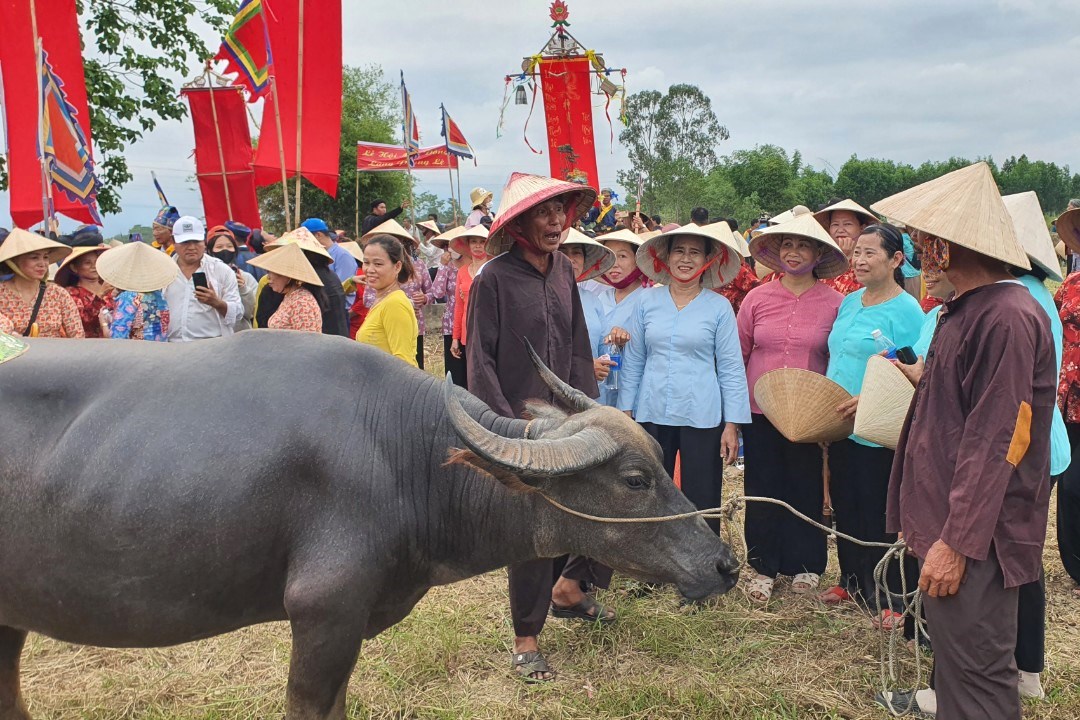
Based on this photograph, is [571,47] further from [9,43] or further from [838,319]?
[838,319]

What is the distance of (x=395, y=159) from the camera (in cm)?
1761

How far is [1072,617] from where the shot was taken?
4289 millimetres

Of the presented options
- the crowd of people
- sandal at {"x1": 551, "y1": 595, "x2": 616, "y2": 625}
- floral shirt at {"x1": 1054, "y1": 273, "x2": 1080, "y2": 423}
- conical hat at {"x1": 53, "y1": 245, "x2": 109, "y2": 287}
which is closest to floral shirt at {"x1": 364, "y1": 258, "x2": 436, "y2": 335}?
the crowd of people

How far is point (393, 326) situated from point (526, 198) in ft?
8.01

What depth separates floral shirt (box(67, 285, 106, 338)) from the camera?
5945mm

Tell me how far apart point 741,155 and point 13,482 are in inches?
2353

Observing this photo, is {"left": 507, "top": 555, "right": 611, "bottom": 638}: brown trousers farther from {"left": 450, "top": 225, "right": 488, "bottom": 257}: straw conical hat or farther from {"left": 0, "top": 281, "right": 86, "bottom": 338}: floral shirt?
{"left": 450, "top": 225, "right": 488, "bottom": 257}: straw conical hat

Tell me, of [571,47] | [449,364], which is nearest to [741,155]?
[571,47]

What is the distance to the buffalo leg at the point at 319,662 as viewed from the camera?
2434 mm

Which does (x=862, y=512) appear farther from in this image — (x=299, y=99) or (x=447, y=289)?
(x=299, y=99)

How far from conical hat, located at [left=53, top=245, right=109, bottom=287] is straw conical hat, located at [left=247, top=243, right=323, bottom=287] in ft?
4.29

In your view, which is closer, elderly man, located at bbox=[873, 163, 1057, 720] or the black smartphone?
elderly man, located at bbox=[873, 163, 1057, 720]

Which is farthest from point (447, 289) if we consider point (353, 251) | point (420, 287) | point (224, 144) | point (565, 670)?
point (224, 144)

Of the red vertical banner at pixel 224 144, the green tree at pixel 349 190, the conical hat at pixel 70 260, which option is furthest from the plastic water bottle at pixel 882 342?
the green tree at pixel 349 190
